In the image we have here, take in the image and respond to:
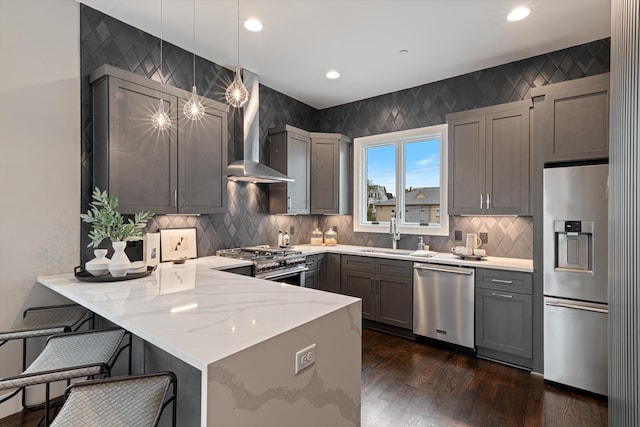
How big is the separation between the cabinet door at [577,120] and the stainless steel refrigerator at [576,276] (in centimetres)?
18

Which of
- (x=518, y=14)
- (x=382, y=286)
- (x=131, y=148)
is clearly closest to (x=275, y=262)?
(x=382, y=286)

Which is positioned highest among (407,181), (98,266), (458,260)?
(407,181)

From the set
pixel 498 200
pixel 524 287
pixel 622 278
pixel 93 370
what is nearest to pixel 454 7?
pixel 498 200

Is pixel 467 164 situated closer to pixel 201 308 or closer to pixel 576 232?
pixel 576 232

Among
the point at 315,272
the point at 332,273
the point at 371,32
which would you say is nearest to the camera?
the point at 371,32

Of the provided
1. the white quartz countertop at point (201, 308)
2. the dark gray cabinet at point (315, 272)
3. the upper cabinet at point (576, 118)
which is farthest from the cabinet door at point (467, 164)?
the white quartz countertop at point (201, 308)

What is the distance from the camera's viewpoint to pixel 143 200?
8.21 feet

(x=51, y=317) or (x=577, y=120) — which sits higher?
(x=577, y=120)

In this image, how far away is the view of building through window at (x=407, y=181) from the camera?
398 centimetres

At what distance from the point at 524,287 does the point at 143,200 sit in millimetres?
3374

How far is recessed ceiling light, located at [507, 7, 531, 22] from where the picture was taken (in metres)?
2.46

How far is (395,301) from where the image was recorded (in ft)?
11.8

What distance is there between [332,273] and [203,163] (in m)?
2.11

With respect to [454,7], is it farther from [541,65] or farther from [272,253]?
[272,253]
